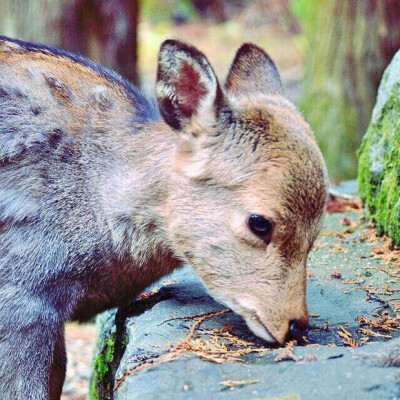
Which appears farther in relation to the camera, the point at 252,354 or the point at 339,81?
the point at 339,81

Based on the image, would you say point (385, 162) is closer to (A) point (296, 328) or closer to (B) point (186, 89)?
(B) point (186, 89)

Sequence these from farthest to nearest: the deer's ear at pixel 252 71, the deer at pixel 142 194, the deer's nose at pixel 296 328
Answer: the deer's ear at pixel 252 71 → the deer at pixel 142 194 → the deer's nose at pixel 296 328

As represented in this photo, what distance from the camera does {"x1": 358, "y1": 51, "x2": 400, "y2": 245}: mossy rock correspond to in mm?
5859

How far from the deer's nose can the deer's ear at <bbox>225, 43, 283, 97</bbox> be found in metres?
1.70

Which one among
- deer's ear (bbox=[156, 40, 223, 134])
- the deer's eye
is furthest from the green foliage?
the deer's eye

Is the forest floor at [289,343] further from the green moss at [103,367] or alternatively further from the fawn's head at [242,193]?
the fawn's head at [242,193]

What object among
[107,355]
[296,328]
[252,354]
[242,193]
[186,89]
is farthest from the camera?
[107,355]

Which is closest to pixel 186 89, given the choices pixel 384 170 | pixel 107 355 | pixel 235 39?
pixel 107 355

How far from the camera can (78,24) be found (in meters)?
9.57

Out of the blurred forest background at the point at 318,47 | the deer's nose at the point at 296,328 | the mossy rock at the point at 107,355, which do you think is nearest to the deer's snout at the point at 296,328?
the deer's nose at the point at 296,328

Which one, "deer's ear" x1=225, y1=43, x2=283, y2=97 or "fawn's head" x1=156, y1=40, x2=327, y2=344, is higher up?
"deer's ear" x1=225, y1=43, x2=283, y2=97

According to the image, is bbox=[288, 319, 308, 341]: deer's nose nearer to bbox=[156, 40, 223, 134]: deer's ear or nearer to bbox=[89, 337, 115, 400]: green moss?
bbox=[156, 40, 223, 134]: deer's ear

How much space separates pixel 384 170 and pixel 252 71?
4.57 ft

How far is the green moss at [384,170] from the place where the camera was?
584 centimetres
